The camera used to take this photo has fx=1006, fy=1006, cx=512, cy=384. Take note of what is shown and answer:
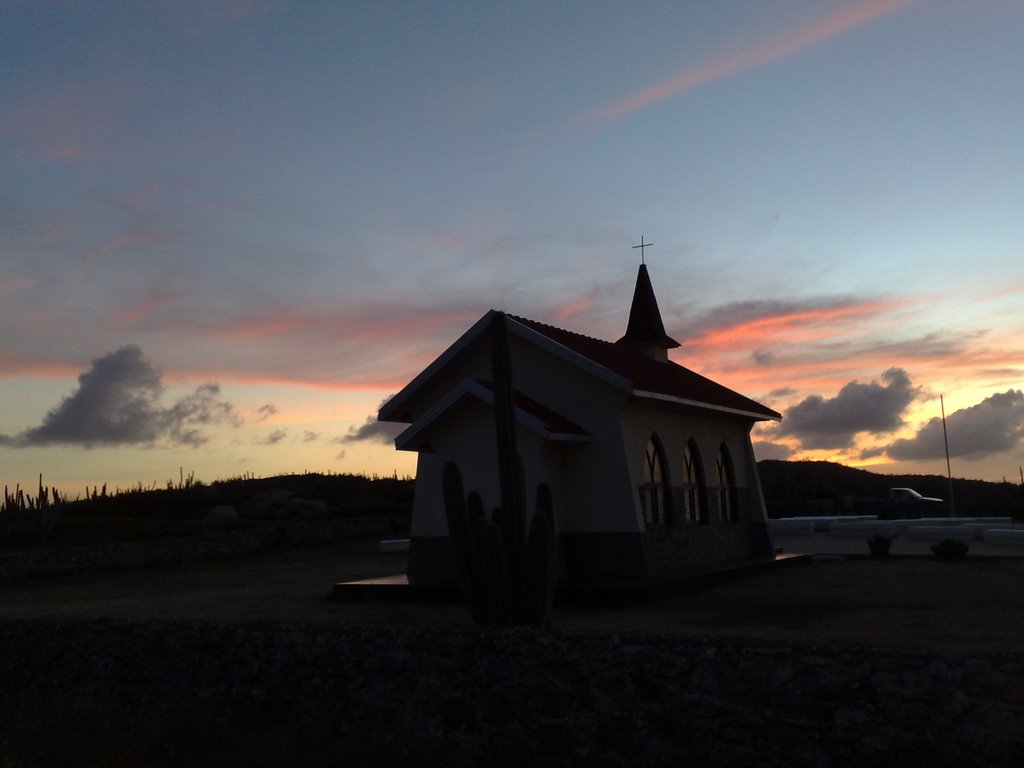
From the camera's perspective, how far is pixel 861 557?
25.4 m

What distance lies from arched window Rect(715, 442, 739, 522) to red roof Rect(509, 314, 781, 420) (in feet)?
3.69

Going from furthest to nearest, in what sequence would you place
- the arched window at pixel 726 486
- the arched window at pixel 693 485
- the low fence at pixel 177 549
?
the low fence at pixel 177 549 < the arched window at pixel 726 486 < the arched window at pixel 693 485

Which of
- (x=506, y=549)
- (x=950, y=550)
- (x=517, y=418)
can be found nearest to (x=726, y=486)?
(x=950, y=550)

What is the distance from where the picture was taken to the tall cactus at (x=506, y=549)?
11.9 meters

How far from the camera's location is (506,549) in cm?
1217

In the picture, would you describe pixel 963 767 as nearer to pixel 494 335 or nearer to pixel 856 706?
pixel 856 706

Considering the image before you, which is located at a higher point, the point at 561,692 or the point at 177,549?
the point at 177,549

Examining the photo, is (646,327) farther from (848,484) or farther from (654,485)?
Result: (848,484)

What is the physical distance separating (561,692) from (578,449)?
889 centimetres

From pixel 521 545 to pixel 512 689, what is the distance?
2.32 meters

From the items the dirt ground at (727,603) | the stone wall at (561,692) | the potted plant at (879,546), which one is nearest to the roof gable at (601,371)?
the dirt ground at (727,603)

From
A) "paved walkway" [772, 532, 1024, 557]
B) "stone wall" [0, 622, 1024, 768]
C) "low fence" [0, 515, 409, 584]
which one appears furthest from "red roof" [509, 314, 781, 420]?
"low fence" [0, 515, 409, 584]

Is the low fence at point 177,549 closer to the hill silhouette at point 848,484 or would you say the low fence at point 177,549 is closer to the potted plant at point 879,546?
the potted plant at point 879,546

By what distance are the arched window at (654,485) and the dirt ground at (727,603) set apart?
1.70 m
